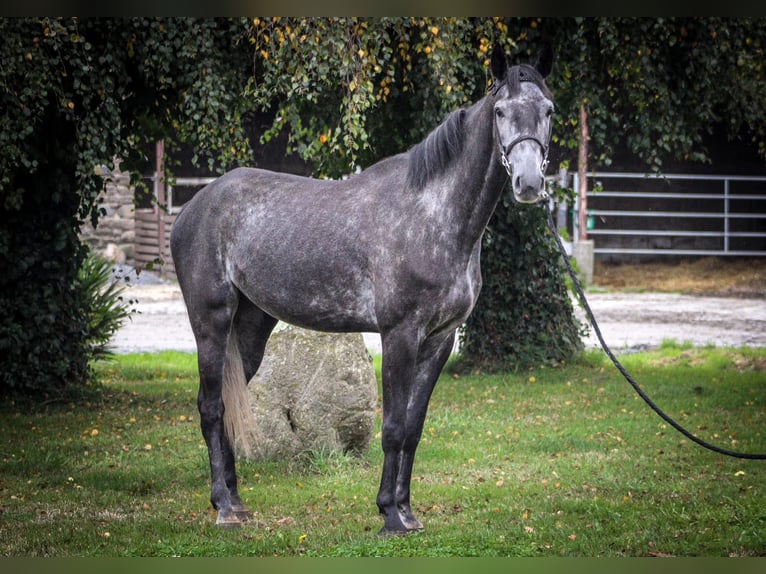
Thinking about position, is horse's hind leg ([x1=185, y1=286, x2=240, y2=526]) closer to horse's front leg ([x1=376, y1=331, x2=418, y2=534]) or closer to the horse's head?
horse's front leg ([x1=376, y1=331, x2=418, y2=534])

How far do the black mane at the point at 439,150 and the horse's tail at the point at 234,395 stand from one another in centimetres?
143

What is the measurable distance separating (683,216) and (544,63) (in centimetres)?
1572

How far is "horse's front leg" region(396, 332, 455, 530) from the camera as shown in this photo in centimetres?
470

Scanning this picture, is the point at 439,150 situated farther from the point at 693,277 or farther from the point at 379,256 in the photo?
the point at 693,277

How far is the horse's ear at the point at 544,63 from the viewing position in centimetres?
442

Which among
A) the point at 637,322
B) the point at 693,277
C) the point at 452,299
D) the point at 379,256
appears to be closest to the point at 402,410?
the point at 452,299

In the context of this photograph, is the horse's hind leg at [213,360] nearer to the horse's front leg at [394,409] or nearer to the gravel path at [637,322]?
the horse's front leg at [394,409]

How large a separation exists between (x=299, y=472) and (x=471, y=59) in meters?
3.95

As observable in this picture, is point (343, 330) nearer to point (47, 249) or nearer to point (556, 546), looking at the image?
point (556, 546)

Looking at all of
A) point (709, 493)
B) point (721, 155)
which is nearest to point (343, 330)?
point (709, 493)

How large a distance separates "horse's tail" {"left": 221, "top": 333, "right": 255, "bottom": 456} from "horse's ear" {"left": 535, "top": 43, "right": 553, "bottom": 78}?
2.18m

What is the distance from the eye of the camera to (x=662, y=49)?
26.1ft

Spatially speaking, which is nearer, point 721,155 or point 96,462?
point 96,462

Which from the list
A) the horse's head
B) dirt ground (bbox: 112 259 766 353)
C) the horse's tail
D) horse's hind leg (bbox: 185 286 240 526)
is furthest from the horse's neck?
dirt ground (bbox: 112 259 766 353)
